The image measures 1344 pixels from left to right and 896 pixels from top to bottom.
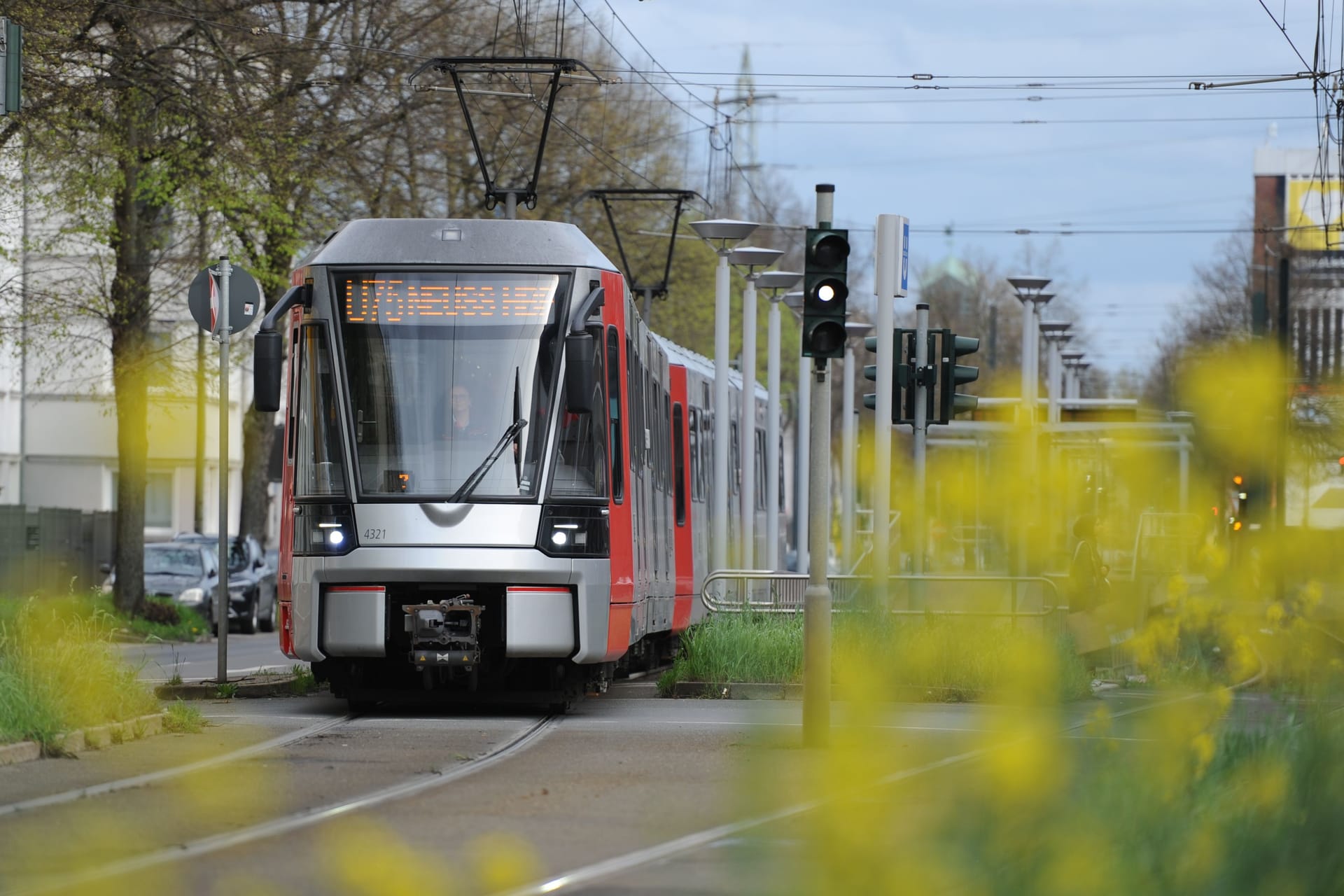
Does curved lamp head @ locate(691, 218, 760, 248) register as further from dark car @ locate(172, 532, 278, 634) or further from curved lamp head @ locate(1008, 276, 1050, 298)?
dark car @ locate(172, 532, 278, 634)

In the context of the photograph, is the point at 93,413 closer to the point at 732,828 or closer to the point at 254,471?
the point at 254,471

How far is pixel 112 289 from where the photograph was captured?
29.6 meters

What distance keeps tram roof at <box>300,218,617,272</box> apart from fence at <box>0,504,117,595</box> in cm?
1789

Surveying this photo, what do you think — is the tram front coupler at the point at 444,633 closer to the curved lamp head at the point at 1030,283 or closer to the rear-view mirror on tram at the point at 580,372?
the rear-view mirror on tram at the point at 580,372

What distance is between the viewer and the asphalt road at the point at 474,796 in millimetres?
3984

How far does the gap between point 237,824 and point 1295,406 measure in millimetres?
4455

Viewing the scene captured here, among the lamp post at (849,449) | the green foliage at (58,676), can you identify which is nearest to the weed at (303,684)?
the green foliage at (58,676)

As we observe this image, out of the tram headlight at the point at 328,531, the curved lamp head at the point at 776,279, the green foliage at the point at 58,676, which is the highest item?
the curved lamp head at the point at 776,279

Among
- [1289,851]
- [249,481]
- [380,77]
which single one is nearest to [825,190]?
[1289,851]

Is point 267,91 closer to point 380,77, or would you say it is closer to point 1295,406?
point 380,77

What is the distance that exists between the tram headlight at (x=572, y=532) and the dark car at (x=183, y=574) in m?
21.1

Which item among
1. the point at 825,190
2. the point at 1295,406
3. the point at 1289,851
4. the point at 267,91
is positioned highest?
the point at 267,91

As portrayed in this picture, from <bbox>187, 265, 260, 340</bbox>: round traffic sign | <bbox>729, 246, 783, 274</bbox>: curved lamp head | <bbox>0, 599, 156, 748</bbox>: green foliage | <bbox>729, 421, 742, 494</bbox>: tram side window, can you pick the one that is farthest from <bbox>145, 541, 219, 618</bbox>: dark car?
<bbox>0, 599, 156, 748</bbox>: green foliage

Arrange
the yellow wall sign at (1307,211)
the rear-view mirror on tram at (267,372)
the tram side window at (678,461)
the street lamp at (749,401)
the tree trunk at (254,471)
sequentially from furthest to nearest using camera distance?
the yellow wall sign at (1307,211), the tree trunk at (254,471), the street lamp at (749,401), the tram side window at (678,461), the rear-view mirror on tram at (267,372)
